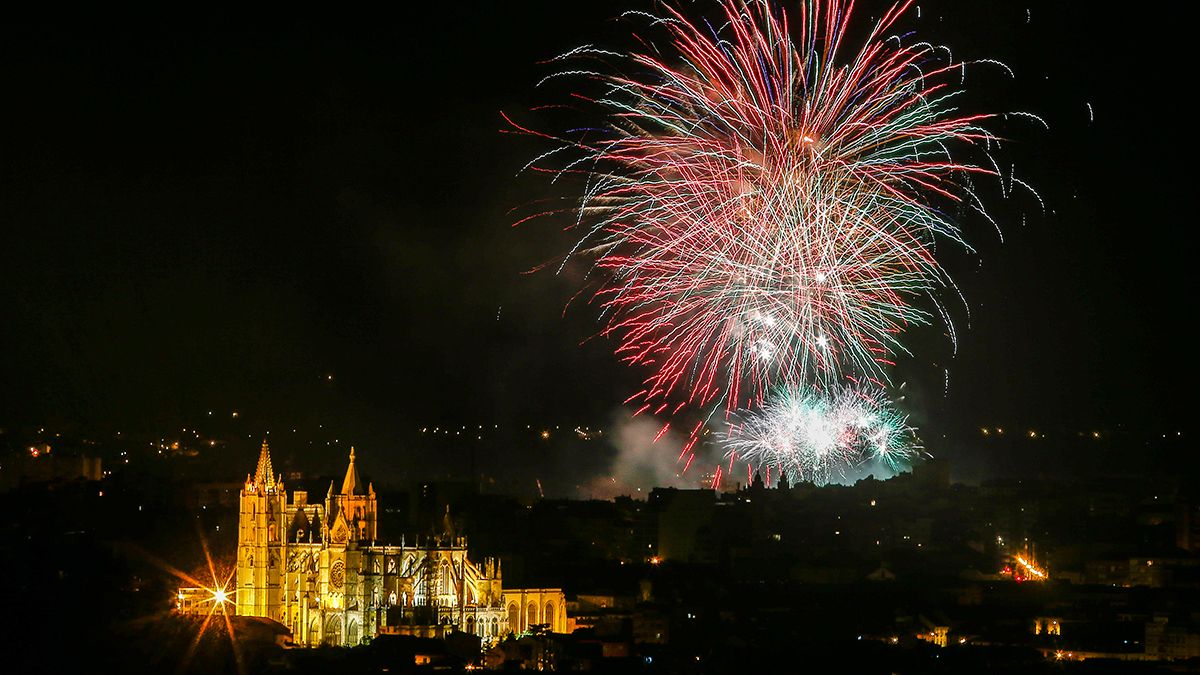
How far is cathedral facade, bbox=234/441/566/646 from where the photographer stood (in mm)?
49156

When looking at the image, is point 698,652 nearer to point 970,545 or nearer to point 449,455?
point 970,545

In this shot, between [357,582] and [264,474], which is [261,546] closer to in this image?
[264,474]

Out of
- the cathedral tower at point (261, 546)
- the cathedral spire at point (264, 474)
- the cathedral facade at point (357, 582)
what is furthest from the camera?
the cathedral spire at point (264, 474)

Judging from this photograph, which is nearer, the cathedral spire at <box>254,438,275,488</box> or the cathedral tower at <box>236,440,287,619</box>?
the cathedral tower at <box>236,440,287,619</box>

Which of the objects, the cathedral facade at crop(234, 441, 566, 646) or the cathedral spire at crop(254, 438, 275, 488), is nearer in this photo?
the cathedral facade at crop(234, 441, 566, 646)

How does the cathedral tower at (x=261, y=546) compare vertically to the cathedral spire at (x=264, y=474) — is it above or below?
below

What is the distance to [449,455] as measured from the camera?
89.1 meters

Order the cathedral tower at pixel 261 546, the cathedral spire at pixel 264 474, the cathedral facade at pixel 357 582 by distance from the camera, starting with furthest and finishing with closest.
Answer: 1. the cathedral spire at pixel 264 474
2. the cathedral tower at pixel 261 546
3. the cathedral facade at pixel 357 582

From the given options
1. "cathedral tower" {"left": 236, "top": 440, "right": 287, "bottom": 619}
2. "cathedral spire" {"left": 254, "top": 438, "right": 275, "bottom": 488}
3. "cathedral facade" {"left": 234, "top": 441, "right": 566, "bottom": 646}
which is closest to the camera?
"cathedral facade" {"left": 234, "top": 441, "right": 566, "bottom": 646}

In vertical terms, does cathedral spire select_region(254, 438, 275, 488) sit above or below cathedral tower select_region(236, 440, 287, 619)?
above

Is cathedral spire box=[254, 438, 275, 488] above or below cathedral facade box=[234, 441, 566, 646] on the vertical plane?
above

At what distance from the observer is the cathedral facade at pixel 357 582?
161 feet

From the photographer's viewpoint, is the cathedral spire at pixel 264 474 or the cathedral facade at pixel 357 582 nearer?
the cathedral facade at pixel 357 582

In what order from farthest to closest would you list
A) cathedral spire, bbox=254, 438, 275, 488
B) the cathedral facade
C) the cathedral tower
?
cathedral spire, bbox=254, 438, 275, 488 < the cathedral tower < the cathedral facade
